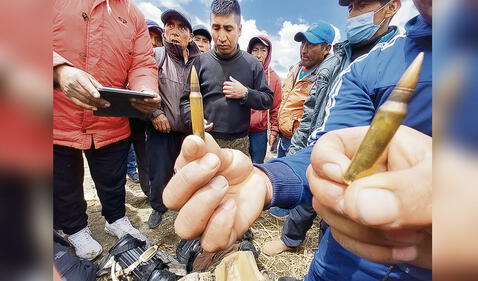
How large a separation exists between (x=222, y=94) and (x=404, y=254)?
2.41 metres

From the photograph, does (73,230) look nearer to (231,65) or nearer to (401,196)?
(231,65)

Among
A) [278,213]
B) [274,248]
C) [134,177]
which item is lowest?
[274,248]

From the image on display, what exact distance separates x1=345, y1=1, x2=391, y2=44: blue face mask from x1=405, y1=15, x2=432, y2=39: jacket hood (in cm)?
107

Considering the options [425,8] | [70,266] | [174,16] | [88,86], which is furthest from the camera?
[174,16]

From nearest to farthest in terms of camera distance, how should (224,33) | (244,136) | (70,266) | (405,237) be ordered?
(405,237) → (70,266) → (224,33) → (244,136)

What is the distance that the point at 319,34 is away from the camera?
3205 millimetres

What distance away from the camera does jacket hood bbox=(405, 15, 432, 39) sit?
3.04 feet

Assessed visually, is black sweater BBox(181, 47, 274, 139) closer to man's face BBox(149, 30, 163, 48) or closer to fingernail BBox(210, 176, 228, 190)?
man's face BBox(149, 30, 163, 48)

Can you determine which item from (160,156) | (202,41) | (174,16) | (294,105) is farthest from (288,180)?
(202,41)

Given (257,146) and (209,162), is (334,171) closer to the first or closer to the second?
(209,162)

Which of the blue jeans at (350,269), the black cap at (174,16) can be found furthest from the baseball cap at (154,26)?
the blue jeans at (350,269)

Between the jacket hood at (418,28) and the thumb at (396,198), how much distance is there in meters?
0.77

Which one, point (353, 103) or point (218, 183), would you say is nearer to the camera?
point (218, 183)

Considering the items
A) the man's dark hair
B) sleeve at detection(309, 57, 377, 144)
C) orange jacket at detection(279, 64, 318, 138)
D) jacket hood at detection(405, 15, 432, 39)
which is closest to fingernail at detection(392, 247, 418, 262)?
sleeve at detection(309, 57, 377, 144)
